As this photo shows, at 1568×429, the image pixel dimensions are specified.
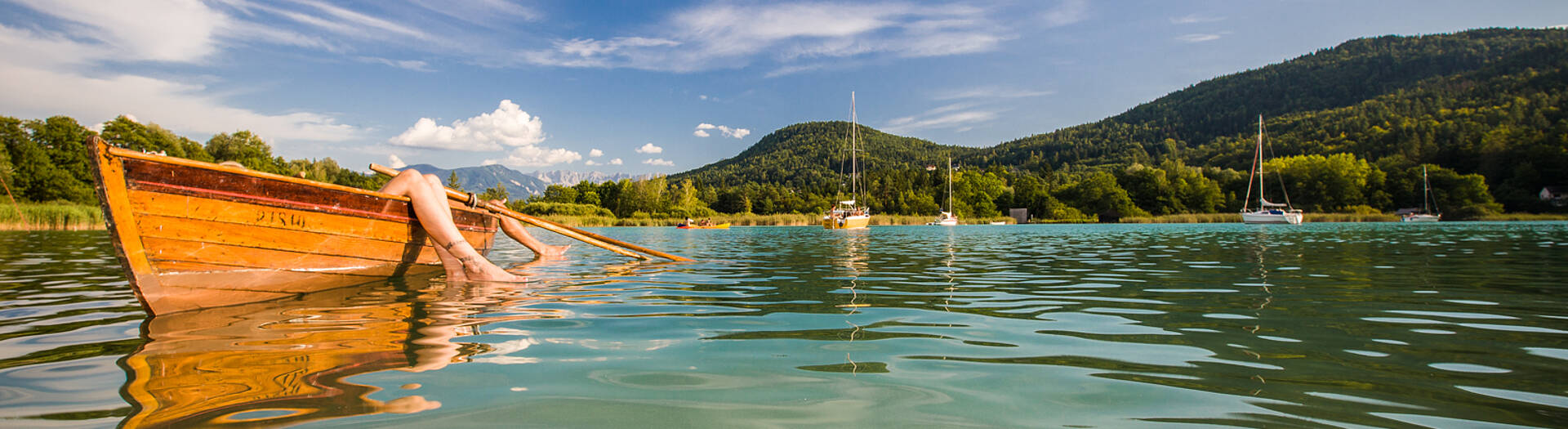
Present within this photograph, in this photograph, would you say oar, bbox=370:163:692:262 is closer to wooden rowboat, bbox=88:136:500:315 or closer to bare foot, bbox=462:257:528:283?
wooden rowboat, bbox=88:136:500:315

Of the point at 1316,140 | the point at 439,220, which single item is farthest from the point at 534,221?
the point at 1316,140

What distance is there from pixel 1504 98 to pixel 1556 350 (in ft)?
425

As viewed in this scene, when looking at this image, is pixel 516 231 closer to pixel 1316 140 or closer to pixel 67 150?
pixel 67 150

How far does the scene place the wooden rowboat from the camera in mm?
4907

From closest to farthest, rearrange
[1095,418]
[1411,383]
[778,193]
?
1. [1095,418]
2. [1411,383]
3. [778,193]

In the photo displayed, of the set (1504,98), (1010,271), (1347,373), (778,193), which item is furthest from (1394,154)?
(1347,373)

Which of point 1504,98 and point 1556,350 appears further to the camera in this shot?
point 1504,98

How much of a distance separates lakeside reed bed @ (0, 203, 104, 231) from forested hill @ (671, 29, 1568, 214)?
6978cm

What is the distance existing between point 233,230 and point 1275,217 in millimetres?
61993

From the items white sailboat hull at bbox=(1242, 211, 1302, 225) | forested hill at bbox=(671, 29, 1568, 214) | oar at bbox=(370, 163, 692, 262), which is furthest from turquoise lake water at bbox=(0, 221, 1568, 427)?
forested hill at bbox=(671, 29, 1568, 214)

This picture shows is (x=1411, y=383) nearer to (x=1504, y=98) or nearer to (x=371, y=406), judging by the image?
(x=371, y=406)

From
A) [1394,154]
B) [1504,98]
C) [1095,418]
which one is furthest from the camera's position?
[1504,98]

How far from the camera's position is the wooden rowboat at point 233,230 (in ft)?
16.1

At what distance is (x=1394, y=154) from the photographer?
81750 millimetres
